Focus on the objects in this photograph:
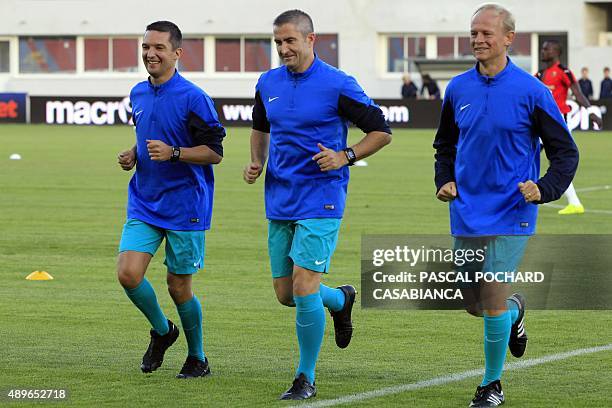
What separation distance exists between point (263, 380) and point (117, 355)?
126 centimetres

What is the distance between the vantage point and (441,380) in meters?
8.52

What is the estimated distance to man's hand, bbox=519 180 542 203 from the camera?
755 centimetres

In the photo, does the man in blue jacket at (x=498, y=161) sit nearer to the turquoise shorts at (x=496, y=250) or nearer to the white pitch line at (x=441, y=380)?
the turquoise shorts at (x=496, y=250)

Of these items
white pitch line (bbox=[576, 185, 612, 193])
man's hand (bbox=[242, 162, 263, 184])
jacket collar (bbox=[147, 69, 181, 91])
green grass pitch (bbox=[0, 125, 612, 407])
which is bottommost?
green grass pitch (bbox=[0, 125, 612, 407])

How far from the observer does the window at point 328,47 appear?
61.0 m

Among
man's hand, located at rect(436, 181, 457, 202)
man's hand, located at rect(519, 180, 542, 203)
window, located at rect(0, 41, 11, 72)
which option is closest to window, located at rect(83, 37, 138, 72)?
window, located at rect(0, 41, 11, 72)

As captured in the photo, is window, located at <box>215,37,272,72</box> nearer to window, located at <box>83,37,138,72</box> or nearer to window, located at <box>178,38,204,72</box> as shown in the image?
window, located at <box>178,38,204,72</box>

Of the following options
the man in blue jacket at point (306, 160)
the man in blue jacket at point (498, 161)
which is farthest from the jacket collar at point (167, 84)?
the man in blue jacket at point (498, 161)

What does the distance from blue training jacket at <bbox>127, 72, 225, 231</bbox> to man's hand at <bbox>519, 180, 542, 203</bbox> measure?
1888 mm

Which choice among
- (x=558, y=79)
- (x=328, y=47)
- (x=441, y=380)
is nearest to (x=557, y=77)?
(x=558, y=79)

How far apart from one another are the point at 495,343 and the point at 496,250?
485 mm

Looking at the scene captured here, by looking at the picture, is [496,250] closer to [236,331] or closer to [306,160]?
[306,160]

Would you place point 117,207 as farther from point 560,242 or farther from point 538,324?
point 560,242

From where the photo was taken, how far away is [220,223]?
1758 cm
